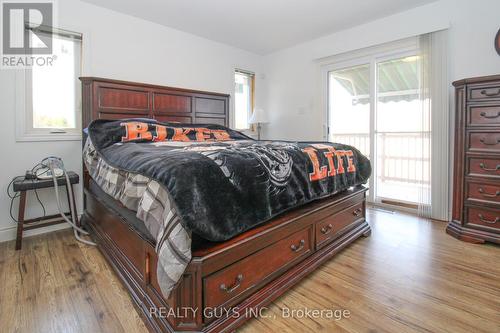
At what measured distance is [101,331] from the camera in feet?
4.11

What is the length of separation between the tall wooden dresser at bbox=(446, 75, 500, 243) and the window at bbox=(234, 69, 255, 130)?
2944 mm

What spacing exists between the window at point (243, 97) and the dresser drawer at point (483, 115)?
3.04 meters

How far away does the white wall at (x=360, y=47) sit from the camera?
2549mm

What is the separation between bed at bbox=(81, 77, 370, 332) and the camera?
1108 millimetres

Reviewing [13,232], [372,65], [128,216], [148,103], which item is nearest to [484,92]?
[372,65]

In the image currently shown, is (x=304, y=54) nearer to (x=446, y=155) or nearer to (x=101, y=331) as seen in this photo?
(x=446, y=155)

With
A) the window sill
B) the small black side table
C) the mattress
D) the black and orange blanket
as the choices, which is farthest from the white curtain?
the window sill

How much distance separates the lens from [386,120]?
343cm

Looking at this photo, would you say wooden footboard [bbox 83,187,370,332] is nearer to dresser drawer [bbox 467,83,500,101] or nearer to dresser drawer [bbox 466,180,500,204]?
dresser drawer [bbox 466,180,500,204]

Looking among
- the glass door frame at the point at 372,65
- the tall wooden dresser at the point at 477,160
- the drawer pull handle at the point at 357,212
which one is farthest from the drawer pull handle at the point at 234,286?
the glass door frame at the point at 372,65

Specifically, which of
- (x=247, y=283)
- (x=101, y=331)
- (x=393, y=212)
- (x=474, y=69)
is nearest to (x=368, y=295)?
(x=247, y=283)

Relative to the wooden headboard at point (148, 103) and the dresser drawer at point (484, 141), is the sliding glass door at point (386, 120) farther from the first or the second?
the wooden headboard at point (148, 103)

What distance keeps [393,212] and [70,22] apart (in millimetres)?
4131

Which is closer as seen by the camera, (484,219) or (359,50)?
(484,219)
